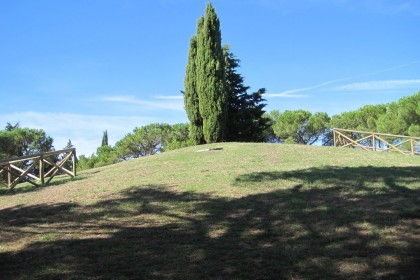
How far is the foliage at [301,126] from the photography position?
40.7 metres

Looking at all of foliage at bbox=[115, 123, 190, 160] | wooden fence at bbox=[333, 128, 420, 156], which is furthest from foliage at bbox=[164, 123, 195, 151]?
wooden fence at bbox=[333, 128, 420, 156]

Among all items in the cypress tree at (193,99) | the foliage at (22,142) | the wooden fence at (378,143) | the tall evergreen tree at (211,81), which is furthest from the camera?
the foliage at (22,142)

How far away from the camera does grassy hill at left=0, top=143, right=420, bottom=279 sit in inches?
172

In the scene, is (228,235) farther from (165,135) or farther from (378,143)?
(165,135)

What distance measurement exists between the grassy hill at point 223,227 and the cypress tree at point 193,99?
1125 cm

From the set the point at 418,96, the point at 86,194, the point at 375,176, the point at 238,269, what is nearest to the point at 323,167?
the point at 375,176

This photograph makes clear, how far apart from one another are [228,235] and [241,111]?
779 inches

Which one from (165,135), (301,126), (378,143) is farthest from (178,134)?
(378,143)

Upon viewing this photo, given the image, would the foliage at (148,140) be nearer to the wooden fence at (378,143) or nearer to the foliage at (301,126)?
the foliage at (301,126)

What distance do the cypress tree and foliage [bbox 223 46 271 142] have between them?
82.6 inches

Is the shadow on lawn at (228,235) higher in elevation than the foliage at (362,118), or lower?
lower

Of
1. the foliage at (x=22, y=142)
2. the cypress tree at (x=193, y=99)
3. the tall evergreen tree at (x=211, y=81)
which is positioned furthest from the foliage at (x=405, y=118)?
the foliage at (x=22, y=142)

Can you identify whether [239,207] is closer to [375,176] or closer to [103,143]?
[375,176]

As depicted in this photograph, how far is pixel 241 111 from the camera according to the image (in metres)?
24.9
